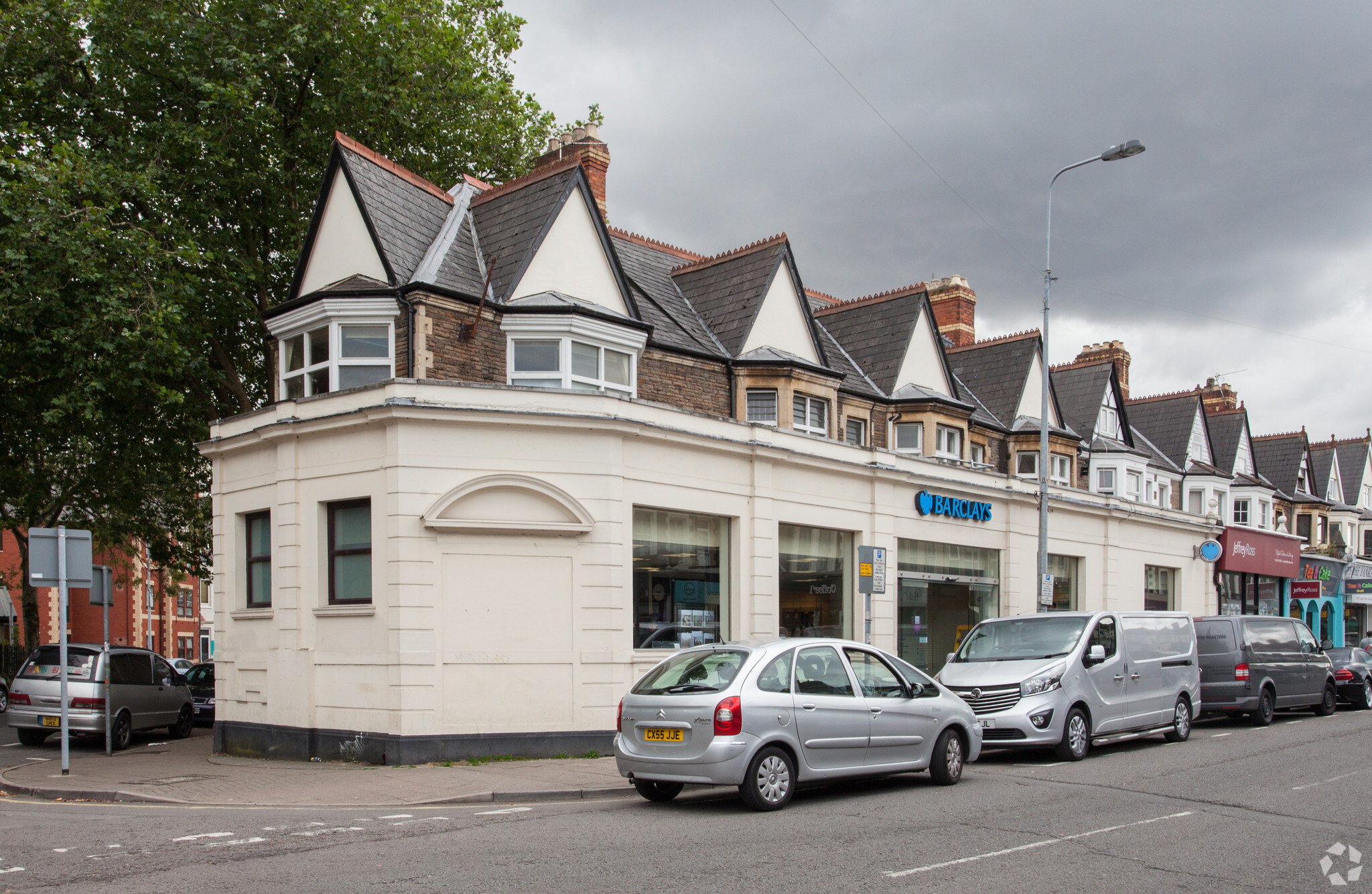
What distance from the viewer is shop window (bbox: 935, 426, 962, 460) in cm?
2537

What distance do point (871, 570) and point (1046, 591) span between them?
5766 mm

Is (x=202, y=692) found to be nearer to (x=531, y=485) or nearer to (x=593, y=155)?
(x=531, y=485)

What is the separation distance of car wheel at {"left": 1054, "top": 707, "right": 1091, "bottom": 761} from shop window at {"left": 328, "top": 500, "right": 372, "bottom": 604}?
31.6ft

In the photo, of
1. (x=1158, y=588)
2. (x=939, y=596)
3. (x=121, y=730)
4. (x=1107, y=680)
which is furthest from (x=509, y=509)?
(x=1158, y=588)

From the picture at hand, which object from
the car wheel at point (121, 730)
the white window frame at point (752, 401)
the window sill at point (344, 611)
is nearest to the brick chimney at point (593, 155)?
the white window frame at point (752, 401)

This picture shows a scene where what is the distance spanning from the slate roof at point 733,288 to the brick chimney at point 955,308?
1168 centimetres

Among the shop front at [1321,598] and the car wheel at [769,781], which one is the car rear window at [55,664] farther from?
the shop front at [1321,598]

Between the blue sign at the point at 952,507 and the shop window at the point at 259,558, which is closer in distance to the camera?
the shop window at the point at 259,558

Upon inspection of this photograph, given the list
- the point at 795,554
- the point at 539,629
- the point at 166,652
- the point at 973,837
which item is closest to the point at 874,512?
the point at 795,554

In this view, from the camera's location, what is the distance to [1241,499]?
41844 millimetres

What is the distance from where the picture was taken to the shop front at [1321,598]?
38750mm

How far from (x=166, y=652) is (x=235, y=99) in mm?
44516

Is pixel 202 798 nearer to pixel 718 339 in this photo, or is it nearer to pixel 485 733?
pixel 485 733

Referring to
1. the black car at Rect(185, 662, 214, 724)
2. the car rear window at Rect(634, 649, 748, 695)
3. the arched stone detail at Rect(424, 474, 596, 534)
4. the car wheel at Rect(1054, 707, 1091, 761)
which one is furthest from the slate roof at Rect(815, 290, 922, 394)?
the black car at Rect(185, 662, 214, 724)
